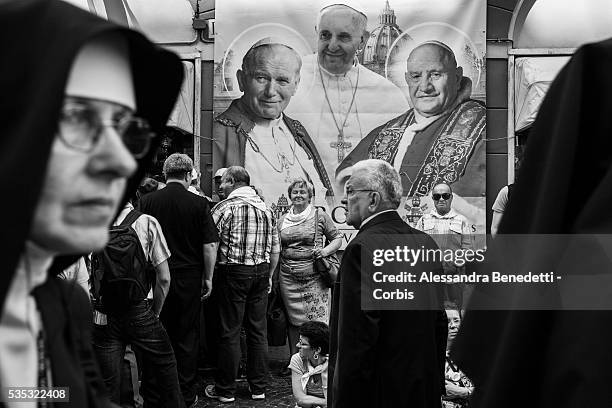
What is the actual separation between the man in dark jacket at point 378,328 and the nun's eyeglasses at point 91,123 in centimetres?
214

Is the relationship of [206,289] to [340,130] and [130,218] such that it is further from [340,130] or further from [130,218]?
[340,130]

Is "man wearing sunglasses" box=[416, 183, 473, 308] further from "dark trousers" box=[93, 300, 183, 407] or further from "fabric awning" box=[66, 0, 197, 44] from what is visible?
"fabric awning" box=[66, 0, 197, 44]

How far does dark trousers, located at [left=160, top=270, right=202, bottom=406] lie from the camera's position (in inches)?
213

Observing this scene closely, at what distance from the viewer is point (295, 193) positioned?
6379 millimetres

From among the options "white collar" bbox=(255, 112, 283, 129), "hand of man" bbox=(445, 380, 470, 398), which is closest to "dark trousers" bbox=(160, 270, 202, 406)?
"hand of man" bbox=(445, 380, 470, 398)

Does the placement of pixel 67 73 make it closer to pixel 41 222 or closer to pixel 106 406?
pixel 41 222

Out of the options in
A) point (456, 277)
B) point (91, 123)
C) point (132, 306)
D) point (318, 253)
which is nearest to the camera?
point (91, 123)

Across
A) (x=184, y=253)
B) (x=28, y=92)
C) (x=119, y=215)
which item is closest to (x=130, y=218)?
(x=184, y=253)

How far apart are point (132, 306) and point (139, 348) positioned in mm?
306

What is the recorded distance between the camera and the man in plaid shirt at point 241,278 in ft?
18.7

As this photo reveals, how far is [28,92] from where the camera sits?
0.92 m

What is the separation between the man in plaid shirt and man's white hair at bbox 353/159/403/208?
7.47 ft

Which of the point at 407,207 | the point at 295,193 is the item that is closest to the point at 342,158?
the point at 407,207

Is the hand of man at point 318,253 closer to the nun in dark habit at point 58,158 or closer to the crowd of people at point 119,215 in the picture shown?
the crowd of people at point 119,215
